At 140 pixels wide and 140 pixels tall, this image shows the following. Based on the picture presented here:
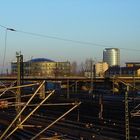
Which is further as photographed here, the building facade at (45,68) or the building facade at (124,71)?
the building facade at (45,68)

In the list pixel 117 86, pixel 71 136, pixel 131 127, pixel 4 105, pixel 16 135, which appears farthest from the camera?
pixel 117 86

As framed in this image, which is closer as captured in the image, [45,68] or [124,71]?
[124,71]

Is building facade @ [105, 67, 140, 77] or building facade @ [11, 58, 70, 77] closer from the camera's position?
building facade @ [105, 67, 140, 77]

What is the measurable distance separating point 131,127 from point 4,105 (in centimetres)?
1146

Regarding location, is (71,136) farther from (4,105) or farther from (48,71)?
(48,71)

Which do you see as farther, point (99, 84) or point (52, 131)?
point (99, 84)

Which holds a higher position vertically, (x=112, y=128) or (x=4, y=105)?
(x=4, y=105)

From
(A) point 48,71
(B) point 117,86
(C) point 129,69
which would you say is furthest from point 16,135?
(A) point 48,71

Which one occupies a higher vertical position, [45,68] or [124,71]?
[45,68]

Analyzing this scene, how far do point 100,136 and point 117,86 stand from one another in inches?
2573

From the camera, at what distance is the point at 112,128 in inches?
1001

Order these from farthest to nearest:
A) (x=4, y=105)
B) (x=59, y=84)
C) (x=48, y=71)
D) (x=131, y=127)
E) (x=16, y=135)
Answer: (x=48, y=71) < (x=59, y=84) < (x=131, y=127) < (x=16, y=135) < (x=4, y=105)

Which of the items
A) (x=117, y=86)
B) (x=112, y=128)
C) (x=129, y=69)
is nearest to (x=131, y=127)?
(x=112, y=128)

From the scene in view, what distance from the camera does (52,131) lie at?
2370cm
